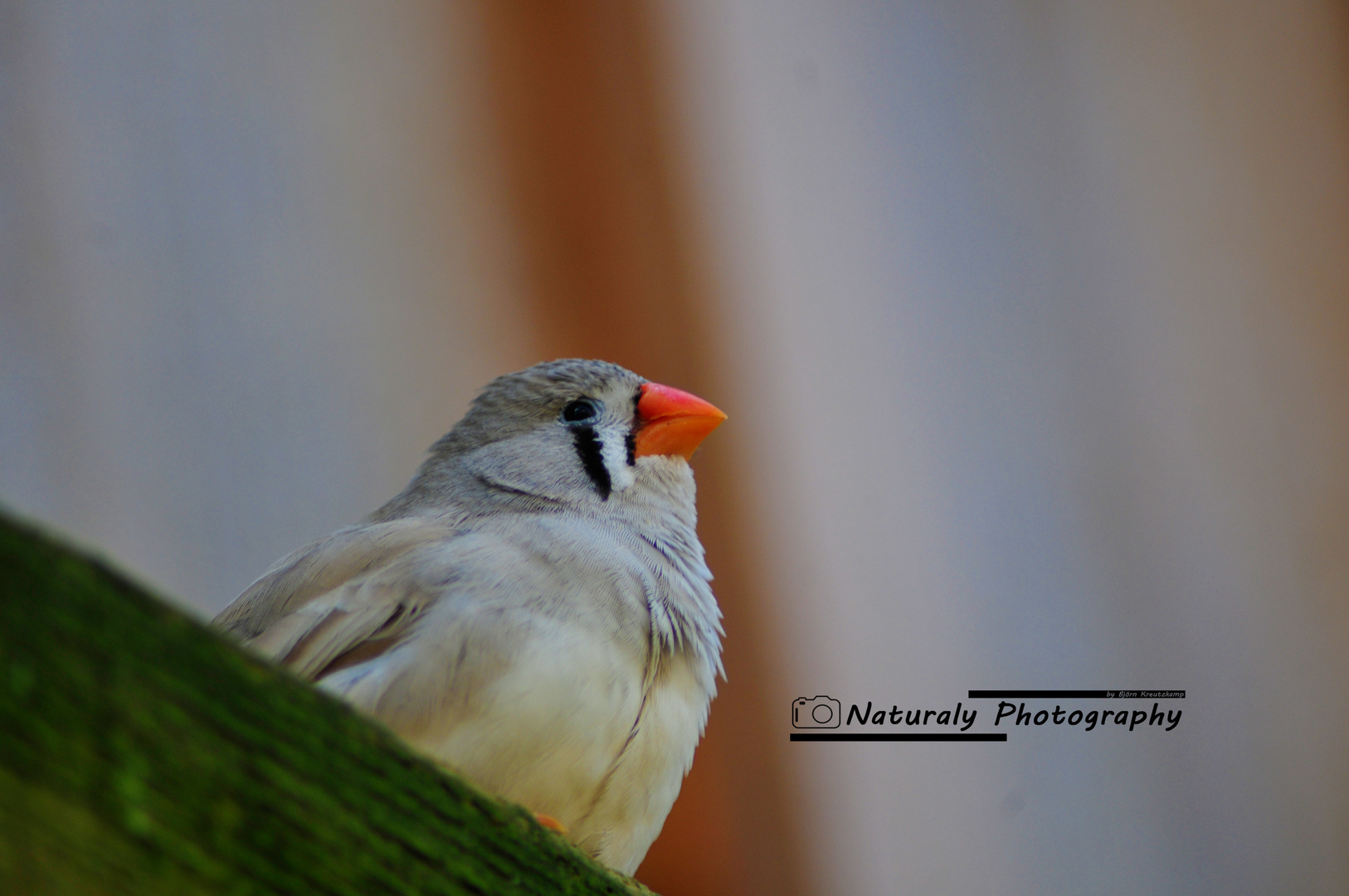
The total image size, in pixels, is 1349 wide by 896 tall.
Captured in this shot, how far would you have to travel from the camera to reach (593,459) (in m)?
1.70

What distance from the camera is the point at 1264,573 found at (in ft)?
10.0

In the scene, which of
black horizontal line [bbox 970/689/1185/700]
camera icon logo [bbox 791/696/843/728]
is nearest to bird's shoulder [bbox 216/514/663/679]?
camera icon logo [bbox 791/696/843/728]

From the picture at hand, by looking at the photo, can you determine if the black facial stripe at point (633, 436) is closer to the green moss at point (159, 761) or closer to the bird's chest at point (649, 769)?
the bird's chest at point (649, 769)

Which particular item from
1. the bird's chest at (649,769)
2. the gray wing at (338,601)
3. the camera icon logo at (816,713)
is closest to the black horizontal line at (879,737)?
the camera icon logo at (816,713)

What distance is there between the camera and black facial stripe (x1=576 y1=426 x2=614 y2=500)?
1.66 meters

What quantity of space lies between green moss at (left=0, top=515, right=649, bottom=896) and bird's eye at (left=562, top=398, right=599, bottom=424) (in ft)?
3.94

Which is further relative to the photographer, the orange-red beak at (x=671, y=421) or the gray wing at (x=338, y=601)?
the orange-red beak at (x=671, y=421)

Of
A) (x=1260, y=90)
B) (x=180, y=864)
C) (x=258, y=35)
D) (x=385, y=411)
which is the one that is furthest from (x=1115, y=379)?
(x=180, y=864)

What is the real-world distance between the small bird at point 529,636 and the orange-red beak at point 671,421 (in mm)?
153

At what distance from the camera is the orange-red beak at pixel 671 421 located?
1.79 metres

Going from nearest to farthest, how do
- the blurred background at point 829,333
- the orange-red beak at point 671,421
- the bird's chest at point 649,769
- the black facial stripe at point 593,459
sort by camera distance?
the bird's chest at point 649,769 → the black facial stripe at point 593,459 → the orange-red beak at point 671,421 → the blurred background at point 829,333

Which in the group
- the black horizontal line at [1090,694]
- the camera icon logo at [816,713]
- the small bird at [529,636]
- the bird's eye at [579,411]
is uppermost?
the bird's eye at [579,411]

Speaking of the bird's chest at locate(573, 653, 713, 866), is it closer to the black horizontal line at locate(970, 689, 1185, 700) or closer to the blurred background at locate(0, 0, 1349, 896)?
the blurred background at locate(0, 0, 1349, 896)

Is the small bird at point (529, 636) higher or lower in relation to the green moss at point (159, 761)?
lower
